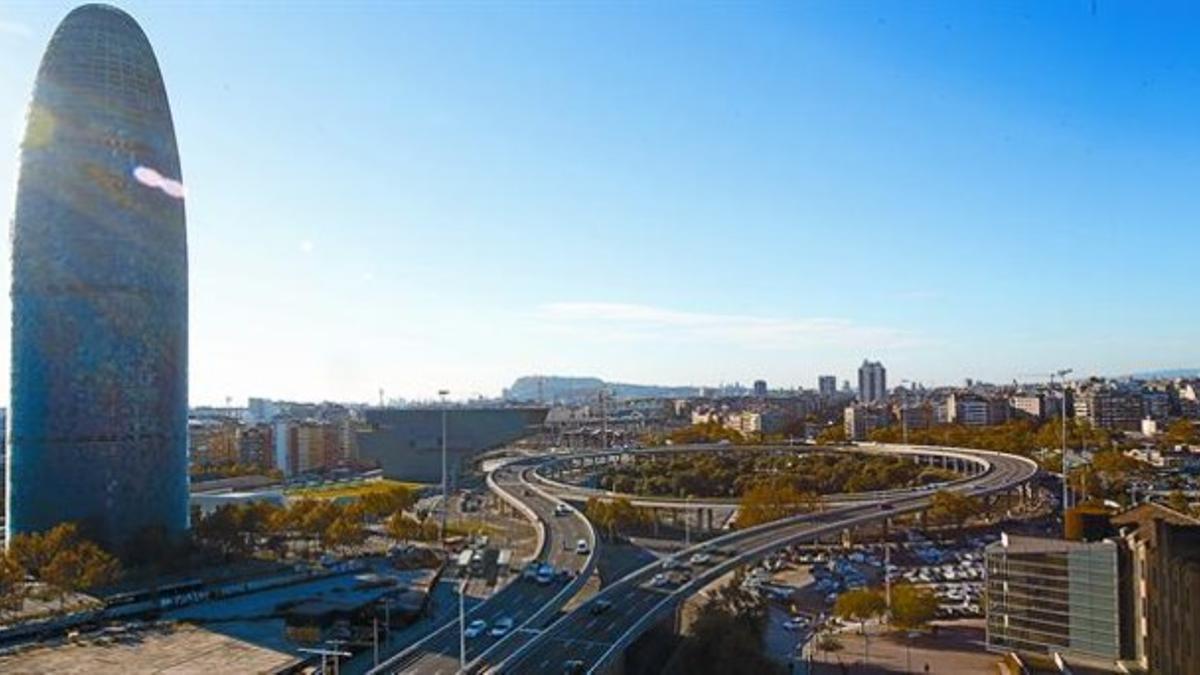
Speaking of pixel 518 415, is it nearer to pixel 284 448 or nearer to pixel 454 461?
pixel 454 461

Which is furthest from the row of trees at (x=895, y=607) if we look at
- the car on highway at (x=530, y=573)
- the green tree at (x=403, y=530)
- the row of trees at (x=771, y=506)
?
the green tree at (x=403, y=530)

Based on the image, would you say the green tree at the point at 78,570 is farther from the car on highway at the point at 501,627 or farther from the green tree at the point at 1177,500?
the green tree at the point at 1177,500

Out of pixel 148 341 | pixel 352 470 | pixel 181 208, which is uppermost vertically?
pixel 181 208

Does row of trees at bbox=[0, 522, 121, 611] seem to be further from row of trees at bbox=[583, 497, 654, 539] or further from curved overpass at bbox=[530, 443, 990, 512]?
curved overpass at bbox=[530, 443, 990, 512]

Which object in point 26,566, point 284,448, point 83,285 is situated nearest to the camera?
point 26,566

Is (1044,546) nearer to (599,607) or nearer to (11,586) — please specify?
(599,607)

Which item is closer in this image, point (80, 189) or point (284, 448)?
point (80, 189)

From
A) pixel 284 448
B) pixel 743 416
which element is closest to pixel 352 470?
pixel 284 448

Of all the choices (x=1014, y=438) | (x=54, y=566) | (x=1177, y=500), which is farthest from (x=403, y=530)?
(x=1014, y=438)
